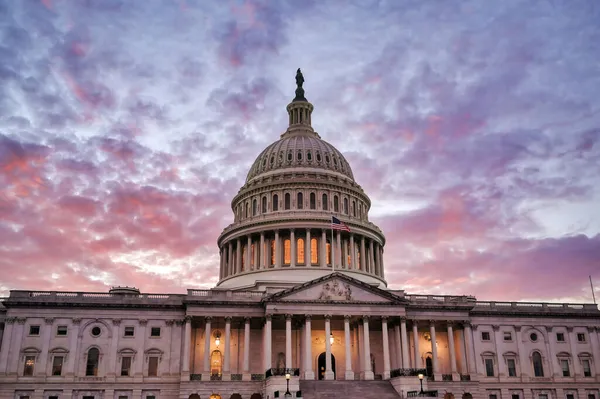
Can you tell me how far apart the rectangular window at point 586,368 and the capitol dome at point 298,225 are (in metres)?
28.0

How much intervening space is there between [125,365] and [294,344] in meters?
19.5

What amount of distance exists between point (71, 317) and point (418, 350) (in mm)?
40345

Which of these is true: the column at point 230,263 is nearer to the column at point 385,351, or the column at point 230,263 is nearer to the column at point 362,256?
the column at point 362,256

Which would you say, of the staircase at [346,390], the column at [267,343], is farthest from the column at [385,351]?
the column at [267,343]

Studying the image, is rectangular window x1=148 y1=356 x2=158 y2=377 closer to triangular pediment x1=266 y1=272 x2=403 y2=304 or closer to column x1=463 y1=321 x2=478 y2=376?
triangular pediment x1=266 y1=272 x2=403 y2=304

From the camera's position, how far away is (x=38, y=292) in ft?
227

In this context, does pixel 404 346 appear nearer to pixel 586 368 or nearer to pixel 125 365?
pixel 586 368

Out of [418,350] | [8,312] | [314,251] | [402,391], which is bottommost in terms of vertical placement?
[402,391]

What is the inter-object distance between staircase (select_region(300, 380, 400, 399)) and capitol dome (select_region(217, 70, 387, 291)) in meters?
20.1

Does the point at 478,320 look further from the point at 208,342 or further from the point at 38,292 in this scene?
the point at 38,292

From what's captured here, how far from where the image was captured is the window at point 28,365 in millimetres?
65312

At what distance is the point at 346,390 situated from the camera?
2384 inches

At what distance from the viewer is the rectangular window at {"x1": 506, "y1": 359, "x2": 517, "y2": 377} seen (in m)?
74.4

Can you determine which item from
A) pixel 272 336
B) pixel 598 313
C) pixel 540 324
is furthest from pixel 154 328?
pixel 598 313
